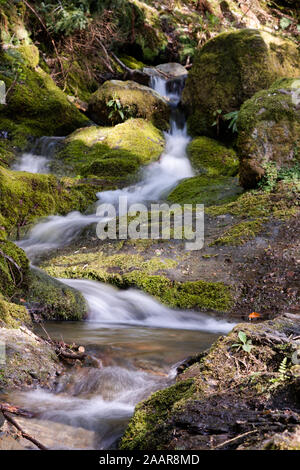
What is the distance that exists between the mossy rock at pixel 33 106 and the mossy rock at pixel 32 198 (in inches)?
137

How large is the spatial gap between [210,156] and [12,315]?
9132 millimetres

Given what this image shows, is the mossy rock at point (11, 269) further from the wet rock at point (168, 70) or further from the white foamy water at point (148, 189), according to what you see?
the wet rock at point (168, 70)

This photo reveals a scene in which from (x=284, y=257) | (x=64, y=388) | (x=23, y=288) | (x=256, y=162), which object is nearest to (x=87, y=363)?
(x=64, y=388)

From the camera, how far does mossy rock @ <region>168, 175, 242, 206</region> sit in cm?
784

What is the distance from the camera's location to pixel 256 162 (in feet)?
22.5

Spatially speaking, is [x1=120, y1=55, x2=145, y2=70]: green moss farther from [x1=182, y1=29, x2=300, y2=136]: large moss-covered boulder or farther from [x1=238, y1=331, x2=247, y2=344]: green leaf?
[x1=238, y1=331, x2=247, y2=344]: green leaf

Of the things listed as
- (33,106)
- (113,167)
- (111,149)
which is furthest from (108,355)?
(33,106)

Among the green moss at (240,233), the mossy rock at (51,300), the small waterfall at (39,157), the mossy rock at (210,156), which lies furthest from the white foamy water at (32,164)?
the mossy rock at (51,300)

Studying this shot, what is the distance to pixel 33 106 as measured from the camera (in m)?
12.0

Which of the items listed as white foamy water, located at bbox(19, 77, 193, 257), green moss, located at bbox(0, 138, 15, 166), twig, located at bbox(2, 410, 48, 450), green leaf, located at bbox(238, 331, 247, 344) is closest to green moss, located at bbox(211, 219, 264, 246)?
white foamy water, located at bbox(19, 77, 193, 257)

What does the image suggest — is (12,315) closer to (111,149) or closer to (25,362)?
(25,362)

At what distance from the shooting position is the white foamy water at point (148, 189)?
24.0 ft
